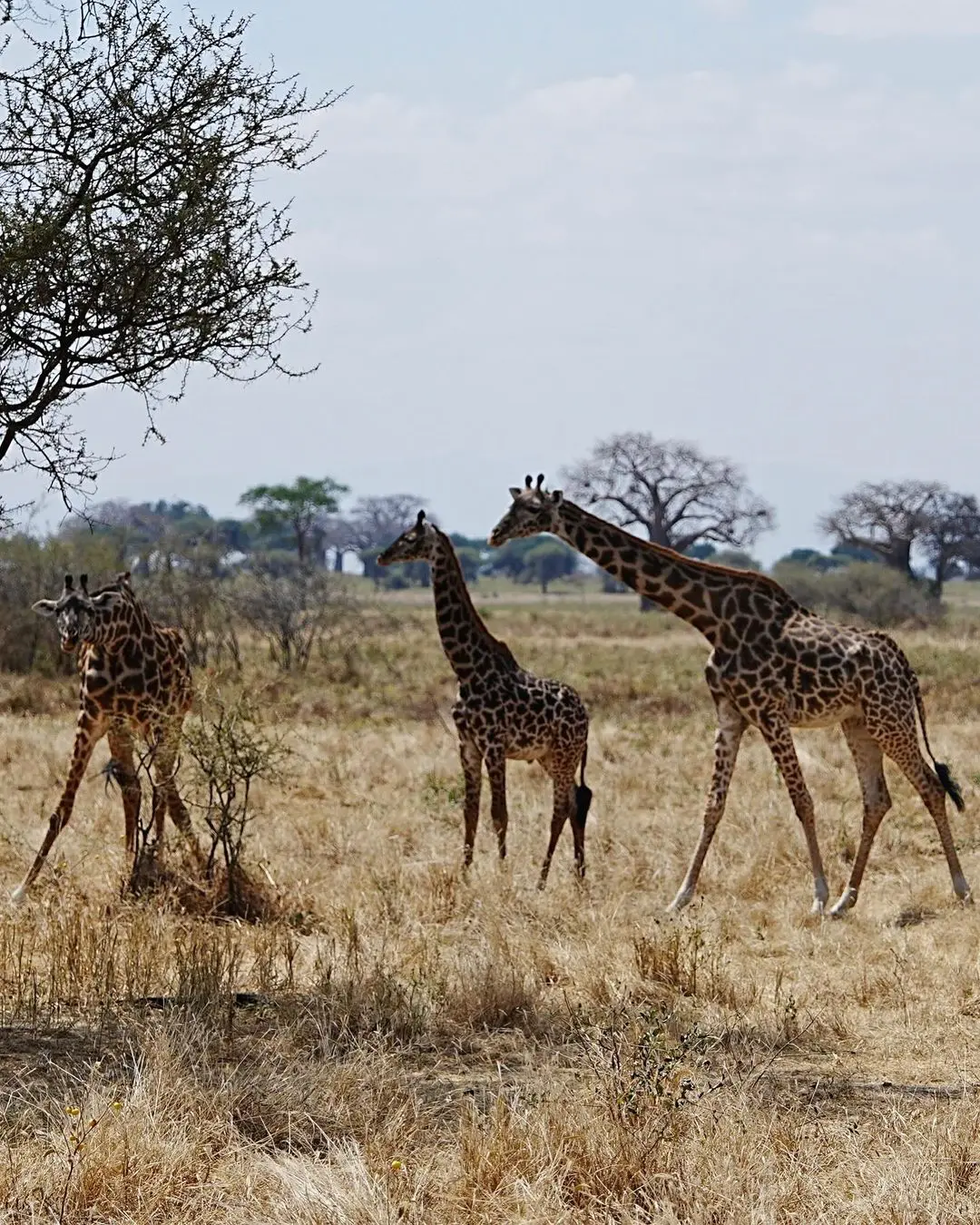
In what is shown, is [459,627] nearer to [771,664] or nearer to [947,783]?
[771,664]

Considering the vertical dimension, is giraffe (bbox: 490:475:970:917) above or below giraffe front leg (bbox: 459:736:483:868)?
above

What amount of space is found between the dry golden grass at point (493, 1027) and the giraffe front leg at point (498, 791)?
0.18 metres

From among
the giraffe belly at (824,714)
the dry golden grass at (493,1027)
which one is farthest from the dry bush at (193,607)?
the giraffe belly at (824,714)

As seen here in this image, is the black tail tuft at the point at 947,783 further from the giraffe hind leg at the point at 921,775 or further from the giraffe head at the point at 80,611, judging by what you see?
the giraffe head at the point at 80,611

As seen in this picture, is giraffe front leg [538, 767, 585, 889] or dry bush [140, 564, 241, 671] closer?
giraffe front leg [538, 767, 585, 889]

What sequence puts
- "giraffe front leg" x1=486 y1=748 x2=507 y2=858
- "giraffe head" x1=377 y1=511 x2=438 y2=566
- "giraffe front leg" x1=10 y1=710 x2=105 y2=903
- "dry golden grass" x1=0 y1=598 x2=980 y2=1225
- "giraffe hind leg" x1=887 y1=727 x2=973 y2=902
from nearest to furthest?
"dry golden grass" x1=0 y1=598 x2=980 y2=1225 → "giraffe front leg" x1=10 y1=710 x2=105 y2=903 → "giraffe front leg" x1=486 y1=748 x2=507 y2=858 → "giraffe hind leg" x1=887 y1=727 x2=973 y2=902 → "giraffe head" x1=377 y1=511 x2=438 y2=566

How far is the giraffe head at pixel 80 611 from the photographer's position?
31.3 feet

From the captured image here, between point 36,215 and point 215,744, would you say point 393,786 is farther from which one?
point 36,215

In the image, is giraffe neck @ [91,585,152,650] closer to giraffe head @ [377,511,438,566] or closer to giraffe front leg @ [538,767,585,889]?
giraffe head @ [377,511,438,566]

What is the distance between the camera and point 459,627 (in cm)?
1077

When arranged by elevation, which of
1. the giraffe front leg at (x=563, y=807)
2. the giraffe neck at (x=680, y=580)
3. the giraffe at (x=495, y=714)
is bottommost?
the giraffe front leg at (x=563, y=807)

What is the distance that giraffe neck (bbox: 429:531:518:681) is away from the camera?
10688mm

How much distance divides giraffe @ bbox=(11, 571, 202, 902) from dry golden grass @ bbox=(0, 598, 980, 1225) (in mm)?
370

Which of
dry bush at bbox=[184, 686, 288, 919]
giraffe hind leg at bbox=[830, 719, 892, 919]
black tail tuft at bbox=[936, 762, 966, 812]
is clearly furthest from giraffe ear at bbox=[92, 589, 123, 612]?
black tail tuft at bbox=[936, 762, 966, 812]
